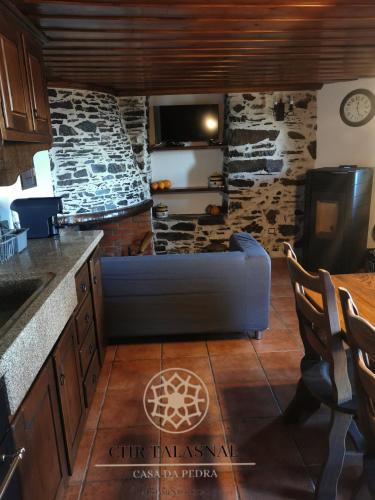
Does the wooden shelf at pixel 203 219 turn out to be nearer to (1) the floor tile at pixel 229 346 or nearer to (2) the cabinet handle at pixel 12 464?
(1) the floor tile at pixel 229 346

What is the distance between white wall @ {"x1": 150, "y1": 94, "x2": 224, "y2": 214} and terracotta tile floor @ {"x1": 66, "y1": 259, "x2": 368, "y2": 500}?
106 inches

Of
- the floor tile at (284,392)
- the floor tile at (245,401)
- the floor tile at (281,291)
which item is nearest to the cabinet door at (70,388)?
the floor tile at (245,401)

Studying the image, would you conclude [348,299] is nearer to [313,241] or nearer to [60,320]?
[60,320]

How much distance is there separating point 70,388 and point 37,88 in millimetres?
1654

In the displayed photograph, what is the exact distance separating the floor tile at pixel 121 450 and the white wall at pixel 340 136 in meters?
4.03

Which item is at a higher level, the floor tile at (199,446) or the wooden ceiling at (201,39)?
the wooden ceiling at (201,39)

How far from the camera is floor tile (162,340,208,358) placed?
291cm

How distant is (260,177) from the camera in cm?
516

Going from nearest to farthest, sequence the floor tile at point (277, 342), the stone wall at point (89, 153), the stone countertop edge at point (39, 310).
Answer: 1. the stone countertop edge at point (39, 310)
2. the floor tile at point (277, 342)
3. the stone wall at point (89, 153)

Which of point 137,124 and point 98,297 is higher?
point 137,124

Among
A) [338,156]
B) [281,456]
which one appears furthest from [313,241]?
[281,456]

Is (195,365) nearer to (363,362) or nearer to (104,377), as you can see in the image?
(104,377)

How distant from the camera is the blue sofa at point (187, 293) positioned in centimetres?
286
